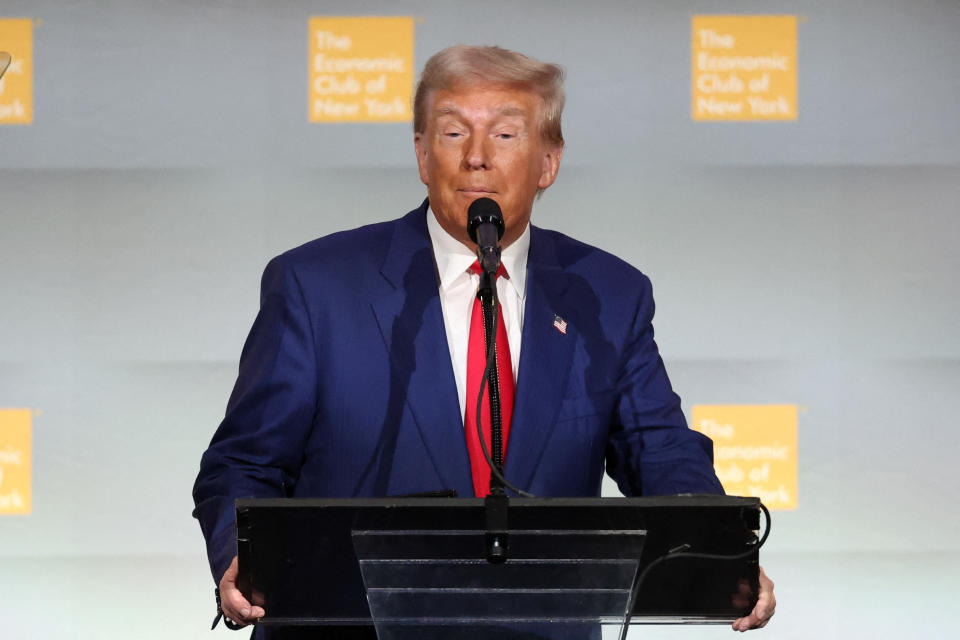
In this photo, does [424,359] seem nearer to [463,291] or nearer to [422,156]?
[463,291]

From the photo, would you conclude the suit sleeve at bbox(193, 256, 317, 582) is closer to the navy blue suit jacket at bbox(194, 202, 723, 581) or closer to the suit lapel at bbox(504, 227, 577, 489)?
the navy blue suit jacket at bbox(194, 202, 723, 581)

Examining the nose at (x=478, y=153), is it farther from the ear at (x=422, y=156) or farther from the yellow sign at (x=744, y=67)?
the yellow sign at (x=744, y=67)

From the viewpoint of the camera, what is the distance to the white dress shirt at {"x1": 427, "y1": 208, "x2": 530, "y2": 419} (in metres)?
2.29

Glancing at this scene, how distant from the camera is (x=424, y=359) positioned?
7.29ft

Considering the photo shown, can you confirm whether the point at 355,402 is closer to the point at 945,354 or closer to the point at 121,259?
the point at 121,259

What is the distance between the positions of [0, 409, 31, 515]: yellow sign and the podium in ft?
7.86

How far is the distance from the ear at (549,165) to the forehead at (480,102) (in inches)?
5.4

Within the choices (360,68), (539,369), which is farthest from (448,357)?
(360,68)

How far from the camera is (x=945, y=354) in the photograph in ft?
12.5

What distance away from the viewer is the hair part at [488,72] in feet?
7.44

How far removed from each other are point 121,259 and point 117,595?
103 centimetres

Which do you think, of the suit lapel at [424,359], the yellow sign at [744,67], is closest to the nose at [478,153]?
the suit lapel at [424,359]

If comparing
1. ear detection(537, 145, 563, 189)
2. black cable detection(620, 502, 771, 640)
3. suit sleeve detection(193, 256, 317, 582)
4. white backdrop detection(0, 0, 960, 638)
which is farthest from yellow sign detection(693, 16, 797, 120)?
black cable detection(620, 502, 771, 640)

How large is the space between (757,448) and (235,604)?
246 cm
